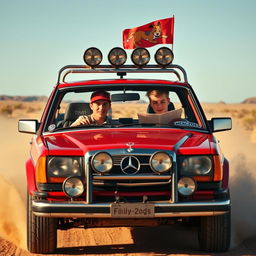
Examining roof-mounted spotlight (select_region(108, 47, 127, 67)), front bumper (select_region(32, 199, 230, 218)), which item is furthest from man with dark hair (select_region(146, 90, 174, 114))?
front bumper (select_region(32, 199, 230, 218))

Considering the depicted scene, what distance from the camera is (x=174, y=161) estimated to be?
6.39 meters

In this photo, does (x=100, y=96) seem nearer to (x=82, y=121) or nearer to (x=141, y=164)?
(x=82, y=121)

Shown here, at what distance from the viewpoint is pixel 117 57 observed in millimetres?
8109

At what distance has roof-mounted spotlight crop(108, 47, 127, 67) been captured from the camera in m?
8.08

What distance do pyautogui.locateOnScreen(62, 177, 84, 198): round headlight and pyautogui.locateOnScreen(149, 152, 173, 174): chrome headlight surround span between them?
0.62 meters

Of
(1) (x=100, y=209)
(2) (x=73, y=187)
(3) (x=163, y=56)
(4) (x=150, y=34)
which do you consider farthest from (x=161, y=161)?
(4) (x=150, y=34)

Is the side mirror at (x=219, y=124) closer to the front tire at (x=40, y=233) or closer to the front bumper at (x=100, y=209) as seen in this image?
the front bumper at (x=100, y=209)

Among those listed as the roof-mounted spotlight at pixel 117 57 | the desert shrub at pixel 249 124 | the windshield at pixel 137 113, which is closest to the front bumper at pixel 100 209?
the windshield at pixel 137 113

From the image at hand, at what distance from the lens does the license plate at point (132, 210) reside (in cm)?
630

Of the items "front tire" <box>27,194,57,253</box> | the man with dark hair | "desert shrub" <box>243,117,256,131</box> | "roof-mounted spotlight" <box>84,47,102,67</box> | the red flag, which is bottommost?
"desert shrub" <box>243,117,256,131</box>

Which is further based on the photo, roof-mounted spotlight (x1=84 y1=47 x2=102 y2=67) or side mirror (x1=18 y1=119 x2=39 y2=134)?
roof-mounted spotlight (x1=84 y1=47 x2=102 y2=67)

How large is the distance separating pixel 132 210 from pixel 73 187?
0.53 metres

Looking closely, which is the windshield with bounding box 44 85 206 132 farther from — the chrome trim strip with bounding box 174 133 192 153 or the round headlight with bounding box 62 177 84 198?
the round headlight with bounding box 62 177 84 198

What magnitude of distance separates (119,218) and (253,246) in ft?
5.89
